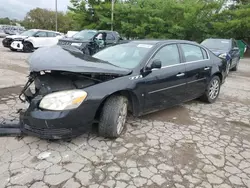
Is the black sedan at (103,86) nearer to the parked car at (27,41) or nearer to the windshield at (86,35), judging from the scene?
the windshield at (86,35)

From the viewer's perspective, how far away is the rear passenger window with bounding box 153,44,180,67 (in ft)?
12.6

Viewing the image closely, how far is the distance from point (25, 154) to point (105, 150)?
0.99m

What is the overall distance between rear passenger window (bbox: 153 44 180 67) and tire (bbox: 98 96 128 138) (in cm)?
110

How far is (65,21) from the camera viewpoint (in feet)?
168

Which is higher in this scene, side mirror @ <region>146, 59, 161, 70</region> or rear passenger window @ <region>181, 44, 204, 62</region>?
rear passenger window @ <region>181, 44, 204, 62</region>

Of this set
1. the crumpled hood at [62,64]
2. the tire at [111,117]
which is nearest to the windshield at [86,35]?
the crumpled hood at [62,64]

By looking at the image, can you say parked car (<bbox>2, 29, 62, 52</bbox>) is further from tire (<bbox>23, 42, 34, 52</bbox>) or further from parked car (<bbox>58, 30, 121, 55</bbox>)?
parked car (<bbox>58, 30, 121, 55</bbox>)

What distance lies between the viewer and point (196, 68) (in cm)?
447

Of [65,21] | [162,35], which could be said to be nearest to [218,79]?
[162,35]

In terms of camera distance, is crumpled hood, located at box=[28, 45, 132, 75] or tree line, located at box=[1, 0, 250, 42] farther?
→ tree line, located at box=[1, 0, 250, 42]

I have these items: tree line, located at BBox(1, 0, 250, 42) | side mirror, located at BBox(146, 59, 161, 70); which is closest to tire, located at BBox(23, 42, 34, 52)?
tree line, located at BBox(1, 0, 250, 42)

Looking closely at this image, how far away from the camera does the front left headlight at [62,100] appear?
105 inches

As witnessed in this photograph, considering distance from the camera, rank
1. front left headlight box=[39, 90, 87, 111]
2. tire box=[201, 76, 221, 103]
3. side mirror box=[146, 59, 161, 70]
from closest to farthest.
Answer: front left headlight box=[39, 90, 87, 111] → side mirror box=[146, 59, 161, 70] → tire box=[201, 76, 221, 103]

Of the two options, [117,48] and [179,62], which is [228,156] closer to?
[179,62]
